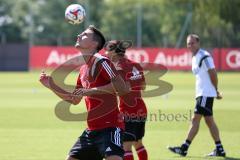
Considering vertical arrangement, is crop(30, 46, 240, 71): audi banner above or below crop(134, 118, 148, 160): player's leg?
below

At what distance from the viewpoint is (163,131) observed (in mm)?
18281

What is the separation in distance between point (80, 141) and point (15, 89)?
27.9 meters

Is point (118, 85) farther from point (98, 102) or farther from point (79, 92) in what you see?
point (79, 92)

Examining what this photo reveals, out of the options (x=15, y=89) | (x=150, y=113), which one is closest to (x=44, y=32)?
(x=15, y=89)

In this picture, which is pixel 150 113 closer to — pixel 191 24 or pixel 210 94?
pixel 210 94

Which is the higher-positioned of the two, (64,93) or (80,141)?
(64,93)

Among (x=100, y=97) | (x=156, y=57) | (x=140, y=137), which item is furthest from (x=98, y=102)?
(x=156, y=57)

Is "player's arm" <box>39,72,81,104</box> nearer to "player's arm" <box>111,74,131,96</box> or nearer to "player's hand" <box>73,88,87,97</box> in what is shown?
"player's hand" <box>73,88,87,97</box>

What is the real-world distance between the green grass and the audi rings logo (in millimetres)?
24678

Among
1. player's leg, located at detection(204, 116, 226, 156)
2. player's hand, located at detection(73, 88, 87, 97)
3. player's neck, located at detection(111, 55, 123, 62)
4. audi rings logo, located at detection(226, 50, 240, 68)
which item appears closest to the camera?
player's hand, located at detection(73, 88, 87, 97)

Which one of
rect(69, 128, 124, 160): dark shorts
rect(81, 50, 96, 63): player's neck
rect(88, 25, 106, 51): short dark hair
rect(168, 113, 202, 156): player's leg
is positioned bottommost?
rect(168, 113, 202, 156): player's leg

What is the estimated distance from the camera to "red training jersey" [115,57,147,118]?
11.3 m

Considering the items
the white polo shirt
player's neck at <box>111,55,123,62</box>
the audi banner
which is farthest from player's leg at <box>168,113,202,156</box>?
the audi banner

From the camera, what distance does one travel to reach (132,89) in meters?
11.4
